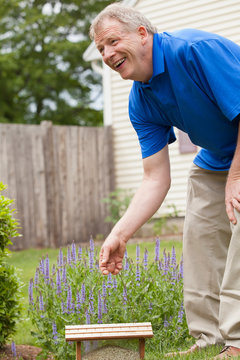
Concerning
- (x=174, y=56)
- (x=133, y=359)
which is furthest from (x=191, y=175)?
(x=133, y=359)

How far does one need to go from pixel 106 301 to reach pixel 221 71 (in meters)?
1.78

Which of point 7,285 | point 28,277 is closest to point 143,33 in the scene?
point 7,285

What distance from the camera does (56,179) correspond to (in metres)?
10.2

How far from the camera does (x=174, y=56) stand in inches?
113

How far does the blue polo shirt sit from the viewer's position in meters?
2.68

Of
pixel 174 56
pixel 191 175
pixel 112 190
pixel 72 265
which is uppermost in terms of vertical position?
pixel 174 56

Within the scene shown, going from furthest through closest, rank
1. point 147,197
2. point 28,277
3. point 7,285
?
point 28,277
point 7,285
point 147,197

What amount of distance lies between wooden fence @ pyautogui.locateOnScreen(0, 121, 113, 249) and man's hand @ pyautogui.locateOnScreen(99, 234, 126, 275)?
663 cm

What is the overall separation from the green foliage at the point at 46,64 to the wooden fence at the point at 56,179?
9415mm

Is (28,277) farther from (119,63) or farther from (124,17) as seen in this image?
(124,17)

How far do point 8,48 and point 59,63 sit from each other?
1.97 m

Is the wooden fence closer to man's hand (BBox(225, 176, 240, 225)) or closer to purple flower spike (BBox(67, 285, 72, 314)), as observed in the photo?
purple flower spike (BBox(67, 285, 72, 314))

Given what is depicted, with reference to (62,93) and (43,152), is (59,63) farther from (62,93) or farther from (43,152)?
(43,152)

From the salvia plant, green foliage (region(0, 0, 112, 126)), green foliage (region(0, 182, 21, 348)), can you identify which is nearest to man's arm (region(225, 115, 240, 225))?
the salvia plant
